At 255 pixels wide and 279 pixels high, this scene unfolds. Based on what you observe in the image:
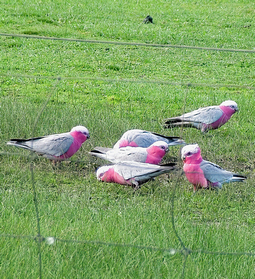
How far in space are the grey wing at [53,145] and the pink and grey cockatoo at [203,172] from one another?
Answer: 128cm

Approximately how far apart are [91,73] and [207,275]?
6752 mm

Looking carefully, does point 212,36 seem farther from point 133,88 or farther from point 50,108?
point 50,108

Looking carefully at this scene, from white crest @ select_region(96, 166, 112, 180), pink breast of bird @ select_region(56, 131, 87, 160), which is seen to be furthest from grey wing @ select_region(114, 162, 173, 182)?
pink breast of bird @ select_region(56, 131, 87, 160)

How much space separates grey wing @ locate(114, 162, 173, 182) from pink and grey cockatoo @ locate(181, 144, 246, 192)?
0.34 m

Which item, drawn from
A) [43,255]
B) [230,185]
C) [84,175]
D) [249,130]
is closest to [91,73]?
[249,130]

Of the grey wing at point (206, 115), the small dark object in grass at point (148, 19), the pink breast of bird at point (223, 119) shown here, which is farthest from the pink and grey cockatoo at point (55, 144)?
the small dark object in grass at point (148, 19)

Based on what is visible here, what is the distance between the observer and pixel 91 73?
9.34m

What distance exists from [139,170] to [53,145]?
1057 millimetres

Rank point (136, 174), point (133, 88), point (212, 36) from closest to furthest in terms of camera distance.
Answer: point (136, 174)
point (133, 88)
point (212, 36)

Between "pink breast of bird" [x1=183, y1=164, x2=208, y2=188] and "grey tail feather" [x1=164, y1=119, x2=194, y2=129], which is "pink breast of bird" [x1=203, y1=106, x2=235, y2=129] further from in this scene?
"pink breast of bird" [x1=183, y1=164, x2=208, y2=188]

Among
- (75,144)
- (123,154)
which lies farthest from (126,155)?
(75,144)

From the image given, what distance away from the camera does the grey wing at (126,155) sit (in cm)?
497

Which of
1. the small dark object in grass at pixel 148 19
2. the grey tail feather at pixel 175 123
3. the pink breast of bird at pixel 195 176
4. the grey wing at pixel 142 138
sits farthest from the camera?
the small dark object in grass at pixel 148 19

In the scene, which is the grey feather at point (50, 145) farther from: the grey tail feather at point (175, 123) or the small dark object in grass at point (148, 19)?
the small dark object in grass at point (148, 19)
